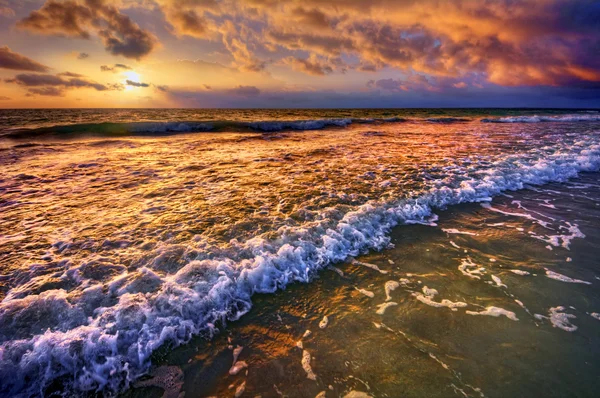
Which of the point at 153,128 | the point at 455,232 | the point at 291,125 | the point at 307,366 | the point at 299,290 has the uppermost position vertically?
the point at 291,125

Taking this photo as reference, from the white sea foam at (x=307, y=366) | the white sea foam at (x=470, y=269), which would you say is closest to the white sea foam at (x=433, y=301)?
the white sea foam at (x=470, y=269)

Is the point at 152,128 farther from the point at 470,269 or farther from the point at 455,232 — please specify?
the point at 470,269

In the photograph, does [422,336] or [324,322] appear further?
[324,322]

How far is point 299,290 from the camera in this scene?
3.84m

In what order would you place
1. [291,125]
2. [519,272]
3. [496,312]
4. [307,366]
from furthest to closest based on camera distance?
[291,125] < [519,272] < [496,312] < [307,366]

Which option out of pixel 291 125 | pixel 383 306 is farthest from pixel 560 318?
pixel 291 125

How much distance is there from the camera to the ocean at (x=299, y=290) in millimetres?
2650

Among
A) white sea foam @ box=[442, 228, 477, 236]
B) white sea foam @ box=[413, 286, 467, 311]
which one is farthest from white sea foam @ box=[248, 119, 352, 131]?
white sea foam @ box=[413, 286, 467, 311]

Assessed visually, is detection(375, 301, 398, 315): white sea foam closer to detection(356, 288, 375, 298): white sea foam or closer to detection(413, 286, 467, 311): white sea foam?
detection(356, 288, 375, 298): white sea foam

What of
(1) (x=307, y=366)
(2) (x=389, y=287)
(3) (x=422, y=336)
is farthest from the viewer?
(2) (x=389, y=287)

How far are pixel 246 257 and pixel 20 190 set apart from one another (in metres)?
8.09

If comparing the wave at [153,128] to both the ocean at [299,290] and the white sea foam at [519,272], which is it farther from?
the white sea foam at [519,272]

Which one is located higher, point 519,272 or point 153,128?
point 153,128

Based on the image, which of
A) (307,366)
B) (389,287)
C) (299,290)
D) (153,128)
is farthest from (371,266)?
(153,128)
